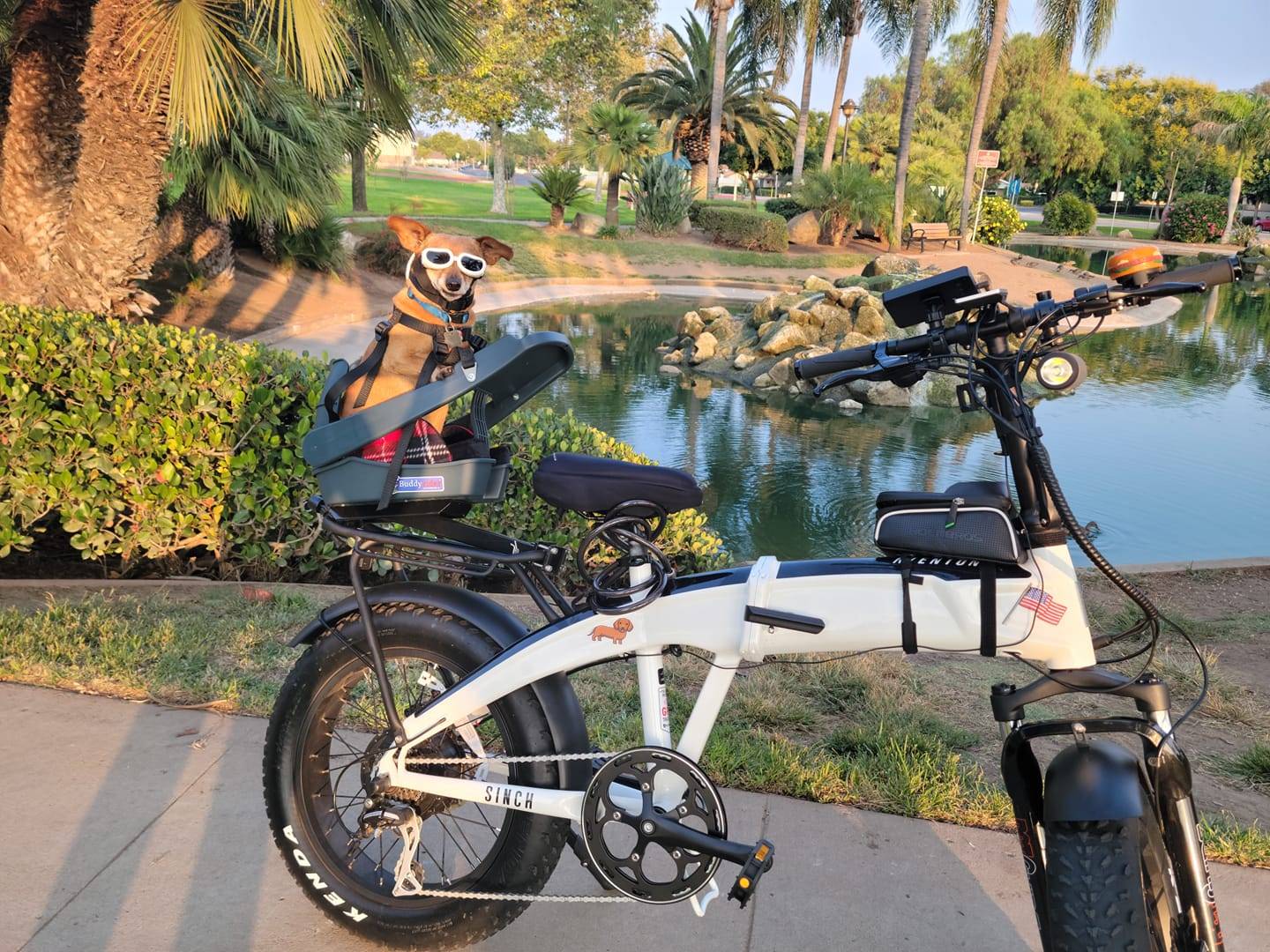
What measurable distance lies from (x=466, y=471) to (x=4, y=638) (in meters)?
2.93

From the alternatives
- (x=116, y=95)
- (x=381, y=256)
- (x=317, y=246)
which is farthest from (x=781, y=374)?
(x=381, y=256)

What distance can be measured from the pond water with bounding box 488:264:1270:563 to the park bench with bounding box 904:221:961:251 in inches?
603

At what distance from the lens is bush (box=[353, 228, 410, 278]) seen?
21172 mm

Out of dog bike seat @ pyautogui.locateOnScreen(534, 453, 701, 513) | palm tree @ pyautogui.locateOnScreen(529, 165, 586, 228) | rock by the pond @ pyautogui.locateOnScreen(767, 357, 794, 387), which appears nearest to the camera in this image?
dog bike seat @ pyautogui.locateOnScreen(534, 453, 701, 513)

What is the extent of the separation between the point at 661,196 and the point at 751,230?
120 inches

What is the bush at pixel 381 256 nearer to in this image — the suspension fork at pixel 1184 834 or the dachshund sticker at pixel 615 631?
the dachshund sticker at pixel 615 631

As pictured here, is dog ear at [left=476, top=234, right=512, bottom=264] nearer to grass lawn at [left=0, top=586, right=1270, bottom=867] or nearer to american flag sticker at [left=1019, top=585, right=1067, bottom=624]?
grass lawn at [left=0, top=586, right=1270, bottom=867]

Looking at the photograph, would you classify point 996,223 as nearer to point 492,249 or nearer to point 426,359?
point 492,249

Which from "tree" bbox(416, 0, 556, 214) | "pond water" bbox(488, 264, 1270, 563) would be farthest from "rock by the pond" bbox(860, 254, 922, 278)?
"tree" bbox(416, 0, 556, 214)

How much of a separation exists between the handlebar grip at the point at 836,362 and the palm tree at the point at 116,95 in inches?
226

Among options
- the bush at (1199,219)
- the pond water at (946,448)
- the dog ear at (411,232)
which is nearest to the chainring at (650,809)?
the dog ear at (411,232)

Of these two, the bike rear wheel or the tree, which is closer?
the bike rear wheel

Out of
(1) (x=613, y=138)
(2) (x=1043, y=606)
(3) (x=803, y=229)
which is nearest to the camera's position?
(2) (x=1043, y=606)

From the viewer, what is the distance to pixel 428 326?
103 inches
